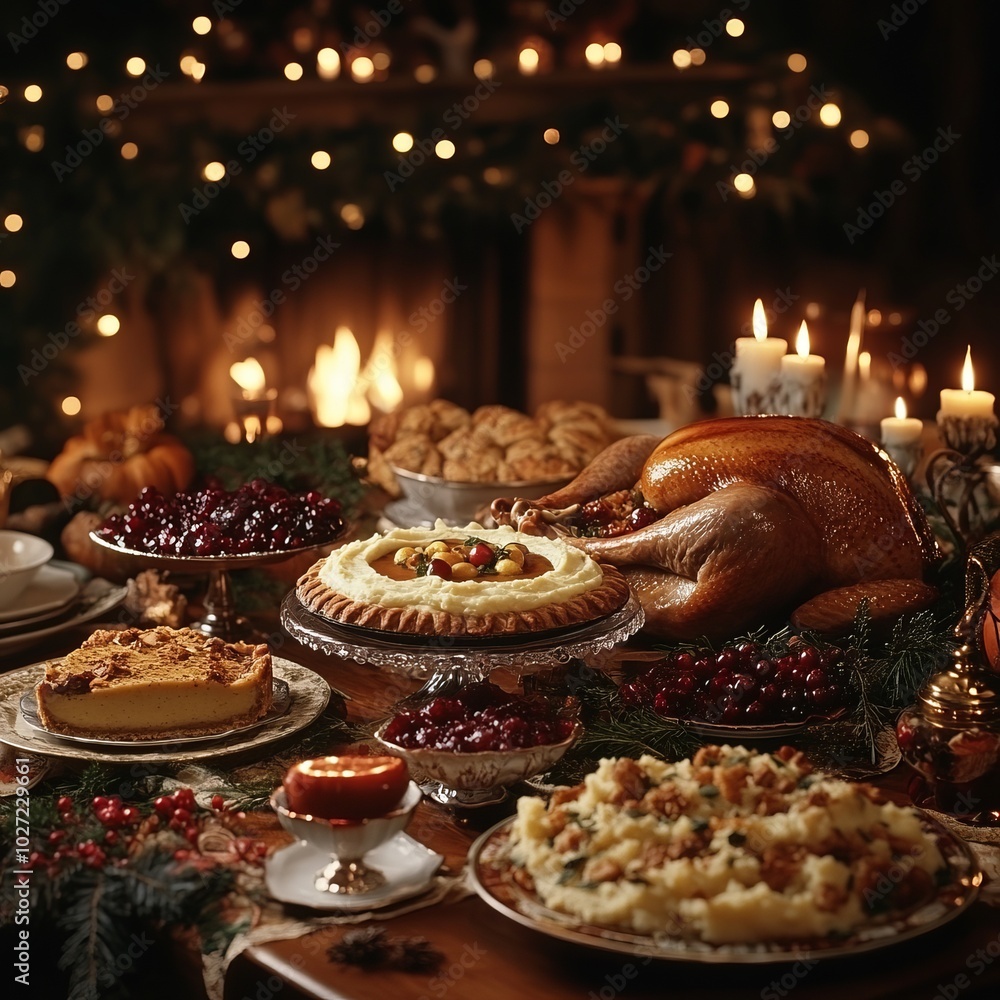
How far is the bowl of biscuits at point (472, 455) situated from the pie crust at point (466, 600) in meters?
0.74

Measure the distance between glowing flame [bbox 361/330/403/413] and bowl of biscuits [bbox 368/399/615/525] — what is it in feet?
1.56

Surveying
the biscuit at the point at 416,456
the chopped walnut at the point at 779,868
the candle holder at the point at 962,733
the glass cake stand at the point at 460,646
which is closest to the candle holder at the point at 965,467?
the candle holder at the point at 962,733

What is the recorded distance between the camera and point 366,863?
174 cm

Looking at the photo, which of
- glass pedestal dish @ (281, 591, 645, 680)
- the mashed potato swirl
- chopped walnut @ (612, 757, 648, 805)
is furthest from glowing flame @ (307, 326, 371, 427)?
chopped walnut @ (612, 757, 648, 805)

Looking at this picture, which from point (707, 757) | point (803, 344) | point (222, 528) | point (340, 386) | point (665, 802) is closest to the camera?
point (665, 802)

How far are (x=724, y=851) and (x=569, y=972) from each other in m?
0.23

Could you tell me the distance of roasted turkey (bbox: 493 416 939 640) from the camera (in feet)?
8.07

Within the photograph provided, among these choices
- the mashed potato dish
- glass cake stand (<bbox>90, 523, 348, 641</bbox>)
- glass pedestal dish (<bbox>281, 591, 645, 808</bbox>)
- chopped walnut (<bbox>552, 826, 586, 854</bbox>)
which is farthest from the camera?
glass cake stand (<bbox>90, 523, 348, 641</bbox>)

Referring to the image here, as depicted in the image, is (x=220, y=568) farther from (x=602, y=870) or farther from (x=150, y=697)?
(x=602, y=870)

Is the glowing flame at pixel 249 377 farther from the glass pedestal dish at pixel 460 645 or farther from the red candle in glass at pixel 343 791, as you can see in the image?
the red candle in glass at pixel 343 791

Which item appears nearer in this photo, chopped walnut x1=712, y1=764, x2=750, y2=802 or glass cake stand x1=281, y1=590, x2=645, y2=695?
chopped walnut x1=712, y1=764, x2=750, y2=802

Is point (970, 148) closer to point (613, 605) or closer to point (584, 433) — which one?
point (584, 433)

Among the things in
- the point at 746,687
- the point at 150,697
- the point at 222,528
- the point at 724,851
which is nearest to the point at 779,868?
the point at 724,851

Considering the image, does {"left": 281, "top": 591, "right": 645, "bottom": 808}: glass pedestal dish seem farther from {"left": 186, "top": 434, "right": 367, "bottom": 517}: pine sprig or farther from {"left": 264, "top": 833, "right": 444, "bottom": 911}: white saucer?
{"left": 186, "top": 434, "right": 367, "bottom": 517}: pine sprig
